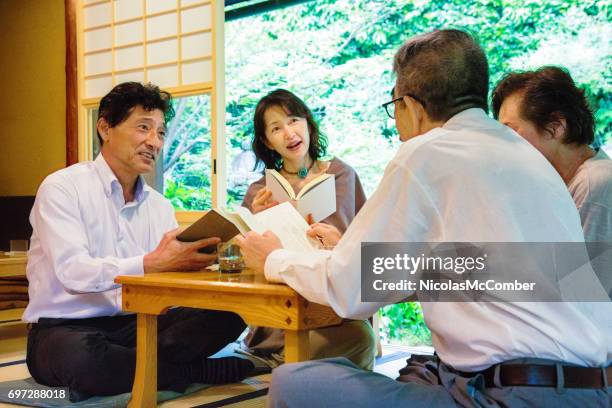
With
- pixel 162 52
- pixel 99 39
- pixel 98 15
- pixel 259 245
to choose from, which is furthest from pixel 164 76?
pixel 259 245

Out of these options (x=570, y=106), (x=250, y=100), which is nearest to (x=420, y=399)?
(x=570, y=106)

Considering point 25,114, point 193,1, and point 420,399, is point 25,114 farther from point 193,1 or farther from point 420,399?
point 420,399

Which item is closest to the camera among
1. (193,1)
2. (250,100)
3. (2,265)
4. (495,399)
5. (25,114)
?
(495,399)

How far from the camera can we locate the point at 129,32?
17.5 ft

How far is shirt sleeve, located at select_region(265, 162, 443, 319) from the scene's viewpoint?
1.37 metres

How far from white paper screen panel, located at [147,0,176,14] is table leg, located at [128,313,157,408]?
11.2 feet

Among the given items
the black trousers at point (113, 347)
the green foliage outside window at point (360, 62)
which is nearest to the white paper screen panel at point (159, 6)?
the green foliage outside window at point (360, 62)

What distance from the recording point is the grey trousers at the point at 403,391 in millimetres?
1270

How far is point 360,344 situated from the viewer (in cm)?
266

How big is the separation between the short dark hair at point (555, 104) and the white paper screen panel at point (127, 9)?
383 cm

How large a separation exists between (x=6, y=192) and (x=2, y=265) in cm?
271

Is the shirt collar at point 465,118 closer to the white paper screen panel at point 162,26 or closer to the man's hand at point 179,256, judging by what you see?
the man's hand at point 179,256

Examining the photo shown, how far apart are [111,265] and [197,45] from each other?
9.24 ft

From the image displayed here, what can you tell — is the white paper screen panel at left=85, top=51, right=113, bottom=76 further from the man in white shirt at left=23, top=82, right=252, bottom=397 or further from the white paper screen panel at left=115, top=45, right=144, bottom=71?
the man in white shirt at left=23, top=82, right=252, bottom=397
